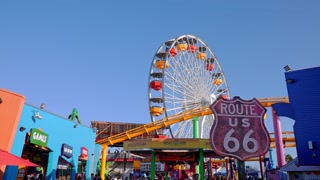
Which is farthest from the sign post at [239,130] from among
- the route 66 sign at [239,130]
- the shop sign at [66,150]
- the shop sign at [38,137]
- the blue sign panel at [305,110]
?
the shop sign at [66,150]

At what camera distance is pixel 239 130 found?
5703mm

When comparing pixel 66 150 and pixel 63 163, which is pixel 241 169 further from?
pixel 63 163

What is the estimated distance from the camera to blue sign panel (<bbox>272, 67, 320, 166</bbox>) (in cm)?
1150

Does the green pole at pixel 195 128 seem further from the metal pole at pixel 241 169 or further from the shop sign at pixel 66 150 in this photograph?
Result: the metal pole at pixel 241 169

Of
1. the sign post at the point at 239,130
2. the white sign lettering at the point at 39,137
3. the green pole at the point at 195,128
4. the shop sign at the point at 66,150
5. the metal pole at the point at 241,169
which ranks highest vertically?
the green pole at the point at 195,128

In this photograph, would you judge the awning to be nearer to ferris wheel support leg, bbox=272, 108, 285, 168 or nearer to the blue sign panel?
the blue sign panel

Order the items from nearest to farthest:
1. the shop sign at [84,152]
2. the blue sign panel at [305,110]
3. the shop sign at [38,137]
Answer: the blue sign panel at [305,110] < the shop sign at [38,137] < the shop sign at [84,152]

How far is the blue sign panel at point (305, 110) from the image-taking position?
453 inches

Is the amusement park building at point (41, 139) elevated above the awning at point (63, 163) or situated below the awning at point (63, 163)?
above

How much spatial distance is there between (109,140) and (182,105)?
8.25 metres

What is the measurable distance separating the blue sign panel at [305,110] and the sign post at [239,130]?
6790 mm

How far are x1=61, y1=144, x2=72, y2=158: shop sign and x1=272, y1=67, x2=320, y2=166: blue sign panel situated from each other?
1214 centimetres

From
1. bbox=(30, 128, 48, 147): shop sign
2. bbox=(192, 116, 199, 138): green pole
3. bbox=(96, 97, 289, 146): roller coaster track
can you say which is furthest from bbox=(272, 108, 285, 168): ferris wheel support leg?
bbox=(30, 128, 48, 147): shop sign

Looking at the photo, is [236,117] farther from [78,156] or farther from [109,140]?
[109,140]
